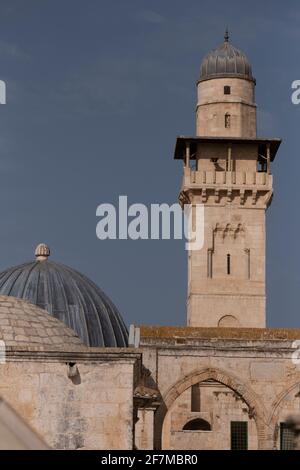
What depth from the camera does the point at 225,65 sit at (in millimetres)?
47875

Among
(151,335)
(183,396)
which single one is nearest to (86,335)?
(151,335)

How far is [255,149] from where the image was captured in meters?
47.2

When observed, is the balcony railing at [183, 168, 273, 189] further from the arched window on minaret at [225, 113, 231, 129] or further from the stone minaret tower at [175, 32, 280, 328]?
the arched window on minaret at [225, 113, 231, 129]

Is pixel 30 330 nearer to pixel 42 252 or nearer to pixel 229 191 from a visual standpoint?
pixel 42 252

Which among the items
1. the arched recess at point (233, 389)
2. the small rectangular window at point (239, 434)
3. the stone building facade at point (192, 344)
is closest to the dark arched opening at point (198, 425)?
the stone building facade at point (192, 344)

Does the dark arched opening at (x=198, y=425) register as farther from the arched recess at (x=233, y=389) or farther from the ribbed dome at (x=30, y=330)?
the ribbed dome at (x=30, y=330)

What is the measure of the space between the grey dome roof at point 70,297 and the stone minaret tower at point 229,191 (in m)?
12.1

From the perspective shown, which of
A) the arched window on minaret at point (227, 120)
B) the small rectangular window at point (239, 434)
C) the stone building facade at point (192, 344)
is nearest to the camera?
the stone building facade at point (192, 344)

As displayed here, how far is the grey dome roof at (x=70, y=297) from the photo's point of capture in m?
31.9

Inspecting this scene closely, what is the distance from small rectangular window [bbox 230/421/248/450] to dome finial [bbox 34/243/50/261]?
7237 millimetres

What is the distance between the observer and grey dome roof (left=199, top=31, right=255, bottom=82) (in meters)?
47.6

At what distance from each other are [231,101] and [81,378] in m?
28.8

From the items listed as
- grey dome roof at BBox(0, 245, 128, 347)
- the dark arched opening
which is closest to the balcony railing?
the dark arched opening

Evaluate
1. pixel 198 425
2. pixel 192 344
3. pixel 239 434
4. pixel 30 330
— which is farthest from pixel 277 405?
pixel 30 330
